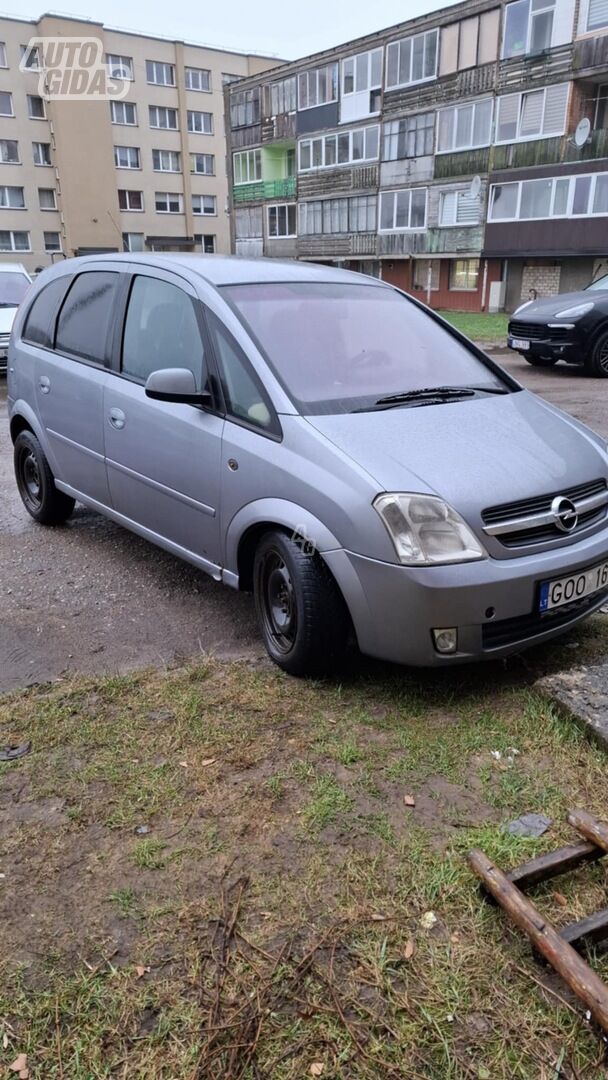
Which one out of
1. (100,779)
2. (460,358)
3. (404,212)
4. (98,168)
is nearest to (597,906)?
(100,779)

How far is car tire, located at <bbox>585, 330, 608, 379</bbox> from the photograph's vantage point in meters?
12.1

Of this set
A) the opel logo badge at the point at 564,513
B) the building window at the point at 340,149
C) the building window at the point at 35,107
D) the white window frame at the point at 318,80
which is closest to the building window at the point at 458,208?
the building window at the point at 340,149

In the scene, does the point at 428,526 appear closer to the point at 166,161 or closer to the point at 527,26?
the point at 527,26

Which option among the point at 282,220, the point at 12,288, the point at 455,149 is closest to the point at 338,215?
the point at 282,220

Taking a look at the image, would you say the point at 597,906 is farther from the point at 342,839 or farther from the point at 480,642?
the point at 480,642

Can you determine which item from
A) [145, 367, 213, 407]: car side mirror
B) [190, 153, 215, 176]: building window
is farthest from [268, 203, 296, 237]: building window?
[145, 367, 213, 407]: car side mirror

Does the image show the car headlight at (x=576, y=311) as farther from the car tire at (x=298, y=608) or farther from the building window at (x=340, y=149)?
the building window at (x=340, y=149)

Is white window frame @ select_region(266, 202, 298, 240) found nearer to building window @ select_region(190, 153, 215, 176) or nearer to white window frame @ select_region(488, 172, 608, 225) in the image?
building window @ select_region(190, 153, 215, 176)

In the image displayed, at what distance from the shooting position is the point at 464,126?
34094mm

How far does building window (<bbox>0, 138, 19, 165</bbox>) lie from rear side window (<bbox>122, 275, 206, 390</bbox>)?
53002mm

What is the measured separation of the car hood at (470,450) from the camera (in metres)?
3.14

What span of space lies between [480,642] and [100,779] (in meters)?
1.52

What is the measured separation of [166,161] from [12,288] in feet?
150

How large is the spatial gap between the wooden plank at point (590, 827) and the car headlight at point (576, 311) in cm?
1070
